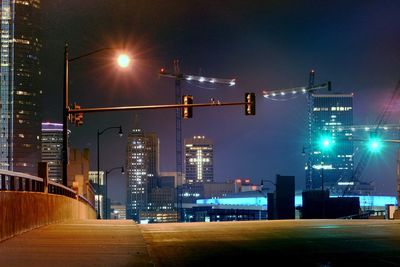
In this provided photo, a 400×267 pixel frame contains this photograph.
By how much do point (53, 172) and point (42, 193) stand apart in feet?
485

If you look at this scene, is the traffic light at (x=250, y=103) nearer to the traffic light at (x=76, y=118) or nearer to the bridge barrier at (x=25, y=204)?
the traffic light at (x=76, y=118)

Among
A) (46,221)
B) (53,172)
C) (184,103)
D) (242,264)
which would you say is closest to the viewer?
(242,264)

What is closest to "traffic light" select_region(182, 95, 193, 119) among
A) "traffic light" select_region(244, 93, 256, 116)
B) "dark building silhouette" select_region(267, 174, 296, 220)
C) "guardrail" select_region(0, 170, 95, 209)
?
"traffic light" select_region(244, 93, 256, 116)

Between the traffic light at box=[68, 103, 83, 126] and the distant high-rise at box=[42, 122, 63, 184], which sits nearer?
the traffic light at box=[68, 103, 83, 126]

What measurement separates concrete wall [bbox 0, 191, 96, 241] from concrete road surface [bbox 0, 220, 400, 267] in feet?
1.16

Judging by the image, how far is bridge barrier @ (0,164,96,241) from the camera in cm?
1538

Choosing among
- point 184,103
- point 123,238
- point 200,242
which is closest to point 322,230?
point 200,242

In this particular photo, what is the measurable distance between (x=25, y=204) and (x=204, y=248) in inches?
212

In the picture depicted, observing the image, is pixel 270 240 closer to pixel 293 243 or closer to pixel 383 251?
pixel 293 243

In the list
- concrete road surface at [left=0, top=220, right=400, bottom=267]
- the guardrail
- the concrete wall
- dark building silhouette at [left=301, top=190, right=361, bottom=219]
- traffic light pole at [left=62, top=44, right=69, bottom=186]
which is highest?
traffic light pole at [left=62, top=44, right=69, bottom=186]

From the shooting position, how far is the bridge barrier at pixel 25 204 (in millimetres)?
15375

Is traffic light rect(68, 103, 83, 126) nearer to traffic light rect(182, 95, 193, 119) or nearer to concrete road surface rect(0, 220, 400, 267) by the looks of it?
traffic light rect(182, 95, 193, 119)

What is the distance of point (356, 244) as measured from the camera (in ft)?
52.6

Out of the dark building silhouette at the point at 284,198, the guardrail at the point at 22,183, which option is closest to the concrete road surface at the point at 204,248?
the guardrail at the point at 22,183
